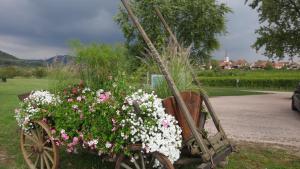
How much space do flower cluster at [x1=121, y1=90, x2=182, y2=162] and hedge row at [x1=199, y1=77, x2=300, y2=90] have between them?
3207cm

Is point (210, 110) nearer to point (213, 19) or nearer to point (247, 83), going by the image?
point (213, 19)

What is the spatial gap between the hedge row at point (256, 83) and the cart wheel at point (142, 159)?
31888mm

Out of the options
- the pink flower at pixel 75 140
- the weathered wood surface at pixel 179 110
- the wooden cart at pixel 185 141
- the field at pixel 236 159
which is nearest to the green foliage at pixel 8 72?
the field at pixel 236 159

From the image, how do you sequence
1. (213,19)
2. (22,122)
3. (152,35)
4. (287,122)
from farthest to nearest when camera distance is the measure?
(213,19) < (152,35) < (287,122) < (22,122)

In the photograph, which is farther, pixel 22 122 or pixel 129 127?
pixel 22 122

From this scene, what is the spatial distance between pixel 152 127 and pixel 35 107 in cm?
226

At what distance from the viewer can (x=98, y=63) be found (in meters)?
5.46

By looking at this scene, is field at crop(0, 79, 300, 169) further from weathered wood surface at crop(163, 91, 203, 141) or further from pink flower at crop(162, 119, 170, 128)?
pink flower at crop(162, 119, 170, 128)

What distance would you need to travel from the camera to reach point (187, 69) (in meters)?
5.09

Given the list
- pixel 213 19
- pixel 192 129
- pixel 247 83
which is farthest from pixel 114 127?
pixel 247 83

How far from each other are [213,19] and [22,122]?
26.8m

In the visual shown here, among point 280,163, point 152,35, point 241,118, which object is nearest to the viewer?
point 280,163

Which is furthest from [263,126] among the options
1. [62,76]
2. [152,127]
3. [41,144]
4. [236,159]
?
[152,127]

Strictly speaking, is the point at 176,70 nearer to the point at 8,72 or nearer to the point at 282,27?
the point at 282,27
